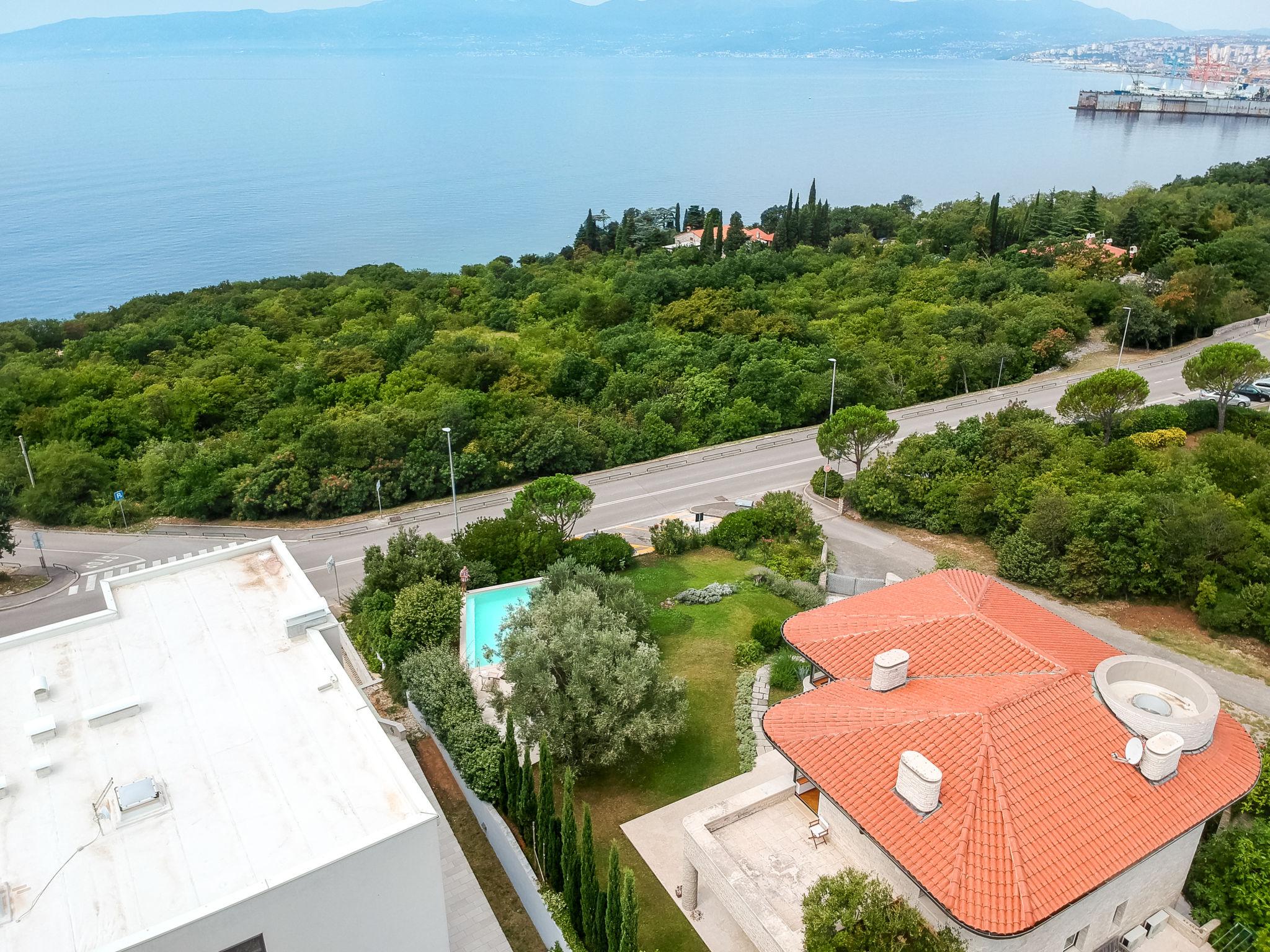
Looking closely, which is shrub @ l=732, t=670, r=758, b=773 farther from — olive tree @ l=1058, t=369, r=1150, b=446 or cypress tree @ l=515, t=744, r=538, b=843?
olive tree @ l=1058, t=369, r=1150, b=446

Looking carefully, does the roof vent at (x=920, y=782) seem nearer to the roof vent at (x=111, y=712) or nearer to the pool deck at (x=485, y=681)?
the pool deck at (x=485, y=681)

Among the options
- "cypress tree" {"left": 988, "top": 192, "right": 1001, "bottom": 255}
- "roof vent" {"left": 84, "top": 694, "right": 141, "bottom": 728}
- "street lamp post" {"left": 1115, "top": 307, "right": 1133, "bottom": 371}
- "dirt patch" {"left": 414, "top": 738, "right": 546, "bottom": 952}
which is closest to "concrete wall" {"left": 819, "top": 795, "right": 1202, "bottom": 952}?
"dirt patch" {"left": 414, "top": 738, "right": 546, "bottom": 952}

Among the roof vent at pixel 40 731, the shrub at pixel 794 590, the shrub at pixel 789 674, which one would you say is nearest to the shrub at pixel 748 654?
the shrub at pixel 789 674

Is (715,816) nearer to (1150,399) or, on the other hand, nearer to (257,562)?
(257,562)

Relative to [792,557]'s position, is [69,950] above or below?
above

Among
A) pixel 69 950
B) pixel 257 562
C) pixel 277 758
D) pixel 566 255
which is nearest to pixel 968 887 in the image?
pixel 277 758
